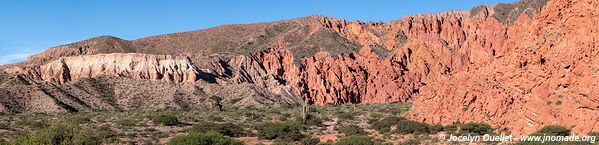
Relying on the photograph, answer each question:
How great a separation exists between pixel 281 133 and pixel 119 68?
58.3 m

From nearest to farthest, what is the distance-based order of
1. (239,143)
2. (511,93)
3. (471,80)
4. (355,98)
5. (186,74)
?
Answer: (239,143)
(511,93)
(471,80)
(186,74)
(355,98)

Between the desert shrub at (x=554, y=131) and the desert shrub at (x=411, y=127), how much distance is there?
27.3ft

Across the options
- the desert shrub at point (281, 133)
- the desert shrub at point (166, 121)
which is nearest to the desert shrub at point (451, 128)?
the desert shrub at point (281, 133)

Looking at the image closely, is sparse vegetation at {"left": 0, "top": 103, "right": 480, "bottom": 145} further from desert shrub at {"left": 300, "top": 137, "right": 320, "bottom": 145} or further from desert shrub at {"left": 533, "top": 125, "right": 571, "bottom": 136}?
desert shrub at {"left": 533, "top": 125, "right": 571, "bottom": 136}

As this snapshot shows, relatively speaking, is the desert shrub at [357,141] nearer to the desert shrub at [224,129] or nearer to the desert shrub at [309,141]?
the desert shrub at [309,141]

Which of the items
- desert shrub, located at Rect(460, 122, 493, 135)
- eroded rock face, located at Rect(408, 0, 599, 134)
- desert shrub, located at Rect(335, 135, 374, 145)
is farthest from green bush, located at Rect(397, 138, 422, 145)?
eroded rock face, located at Rect(408, 0, 599, 134)

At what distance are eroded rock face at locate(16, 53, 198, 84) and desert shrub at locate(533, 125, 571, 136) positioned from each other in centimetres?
6446

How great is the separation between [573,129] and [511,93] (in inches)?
194

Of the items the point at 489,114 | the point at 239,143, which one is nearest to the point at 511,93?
the point at 489,114

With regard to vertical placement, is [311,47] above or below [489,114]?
above

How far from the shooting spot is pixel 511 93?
41969 mm

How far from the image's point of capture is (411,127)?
45.6m

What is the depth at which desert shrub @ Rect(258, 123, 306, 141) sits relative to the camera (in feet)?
145

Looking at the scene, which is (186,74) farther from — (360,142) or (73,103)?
(360,142)
